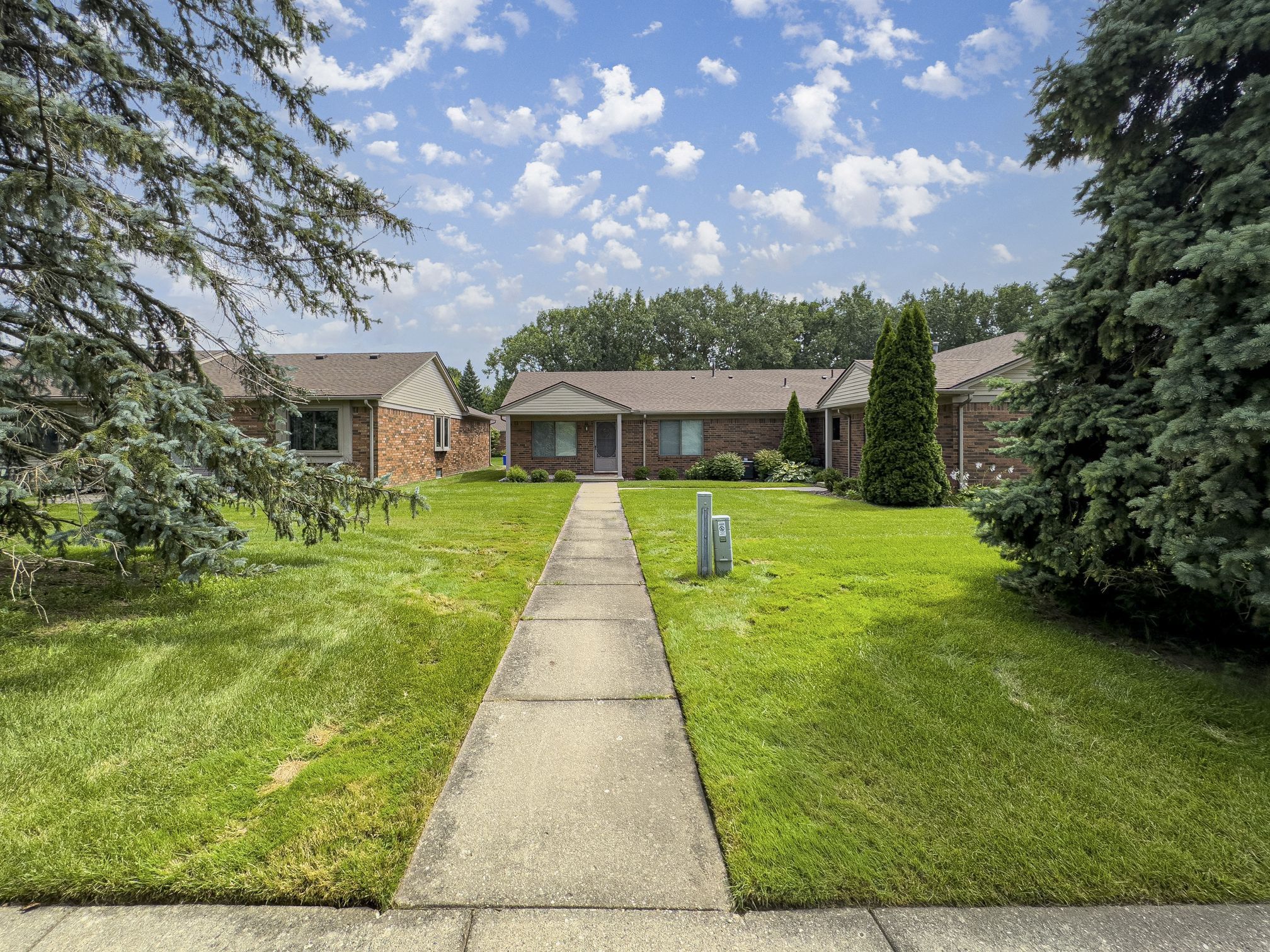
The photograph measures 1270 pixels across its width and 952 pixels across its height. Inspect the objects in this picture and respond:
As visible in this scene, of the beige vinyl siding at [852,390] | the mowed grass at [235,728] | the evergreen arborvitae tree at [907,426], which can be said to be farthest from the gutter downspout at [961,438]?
the mowed grass at [235,728]

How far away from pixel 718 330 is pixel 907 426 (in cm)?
3528

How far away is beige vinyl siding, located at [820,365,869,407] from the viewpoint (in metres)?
17.6

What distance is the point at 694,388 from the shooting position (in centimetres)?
2534

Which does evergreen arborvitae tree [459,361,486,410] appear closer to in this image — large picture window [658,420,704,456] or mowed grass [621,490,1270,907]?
large picture window [658,420,704,456]

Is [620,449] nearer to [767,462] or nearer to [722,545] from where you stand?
[767,462]

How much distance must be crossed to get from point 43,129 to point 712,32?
27.5ft

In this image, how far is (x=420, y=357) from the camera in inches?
865

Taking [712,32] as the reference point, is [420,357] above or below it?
below

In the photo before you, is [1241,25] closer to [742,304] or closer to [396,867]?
[396,867]

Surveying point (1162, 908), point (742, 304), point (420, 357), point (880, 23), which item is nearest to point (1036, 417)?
point (1162, 908)

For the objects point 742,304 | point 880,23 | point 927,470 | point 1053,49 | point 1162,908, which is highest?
point 742,304

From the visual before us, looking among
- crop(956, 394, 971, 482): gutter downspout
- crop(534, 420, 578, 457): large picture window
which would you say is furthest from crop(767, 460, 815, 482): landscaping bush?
crop(534, 420, 578, 457): large picture window

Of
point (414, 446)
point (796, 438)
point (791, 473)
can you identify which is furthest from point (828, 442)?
point (414, 446)

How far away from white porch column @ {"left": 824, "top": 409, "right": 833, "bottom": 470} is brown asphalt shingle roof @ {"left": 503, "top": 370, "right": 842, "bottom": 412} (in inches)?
99.5
